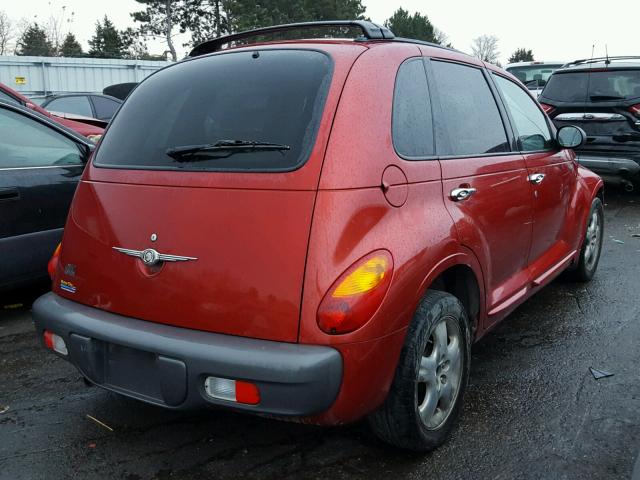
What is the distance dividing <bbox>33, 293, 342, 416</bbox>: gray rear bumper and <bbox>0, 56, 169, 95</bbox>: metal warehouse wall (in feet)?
51.9

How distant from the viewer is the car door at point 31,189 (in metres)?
4.20

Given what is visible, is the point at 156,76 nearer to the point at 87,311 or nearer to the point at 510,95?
the point at 87,311

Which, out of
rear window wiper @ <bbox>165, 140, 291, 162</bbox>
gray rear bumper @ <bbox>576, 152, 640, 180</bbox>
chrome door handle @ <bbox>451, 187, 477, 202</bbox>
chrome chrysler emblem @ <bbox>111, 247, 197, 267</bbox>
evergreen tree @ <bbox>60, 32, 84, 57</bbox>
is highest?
evergreen tree @ <bbox>60, 32, 84, 57</bbox>

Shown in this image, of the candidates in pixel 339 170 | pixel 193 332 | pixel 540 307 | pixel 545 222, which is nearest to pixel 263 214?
pixel 339 170

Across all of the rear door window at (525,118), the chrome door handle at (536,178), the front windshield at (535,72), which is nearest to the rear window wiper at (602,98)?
the rear door window at (525,118)

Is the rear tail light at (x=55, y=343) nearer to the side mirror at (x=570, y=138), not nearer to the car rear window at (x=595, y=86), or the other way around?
the side mirror at (x=570, y=138)

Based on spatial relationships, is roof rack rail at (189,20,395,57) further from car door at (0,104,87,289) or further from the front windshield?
the front windshield

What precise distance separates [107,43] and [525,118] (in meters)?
59.0

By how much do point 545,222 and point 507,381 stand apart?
1050mm

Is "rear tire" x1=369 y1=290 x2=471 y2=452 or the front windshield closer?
"rear tire" x1=369 y1=290 x2=471 y2=452

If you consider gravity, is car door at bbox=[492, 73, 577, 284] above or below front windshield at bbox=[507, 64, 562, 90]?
below

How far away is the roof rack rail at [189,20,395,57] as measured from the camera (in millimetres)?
2885

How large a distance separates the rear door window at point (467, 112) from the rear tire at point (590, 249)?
1798 millimetres

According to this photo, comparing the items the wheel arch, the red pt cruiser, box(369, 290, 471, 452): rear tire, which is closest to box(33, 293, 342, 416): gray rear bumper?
the red pt cruiser
